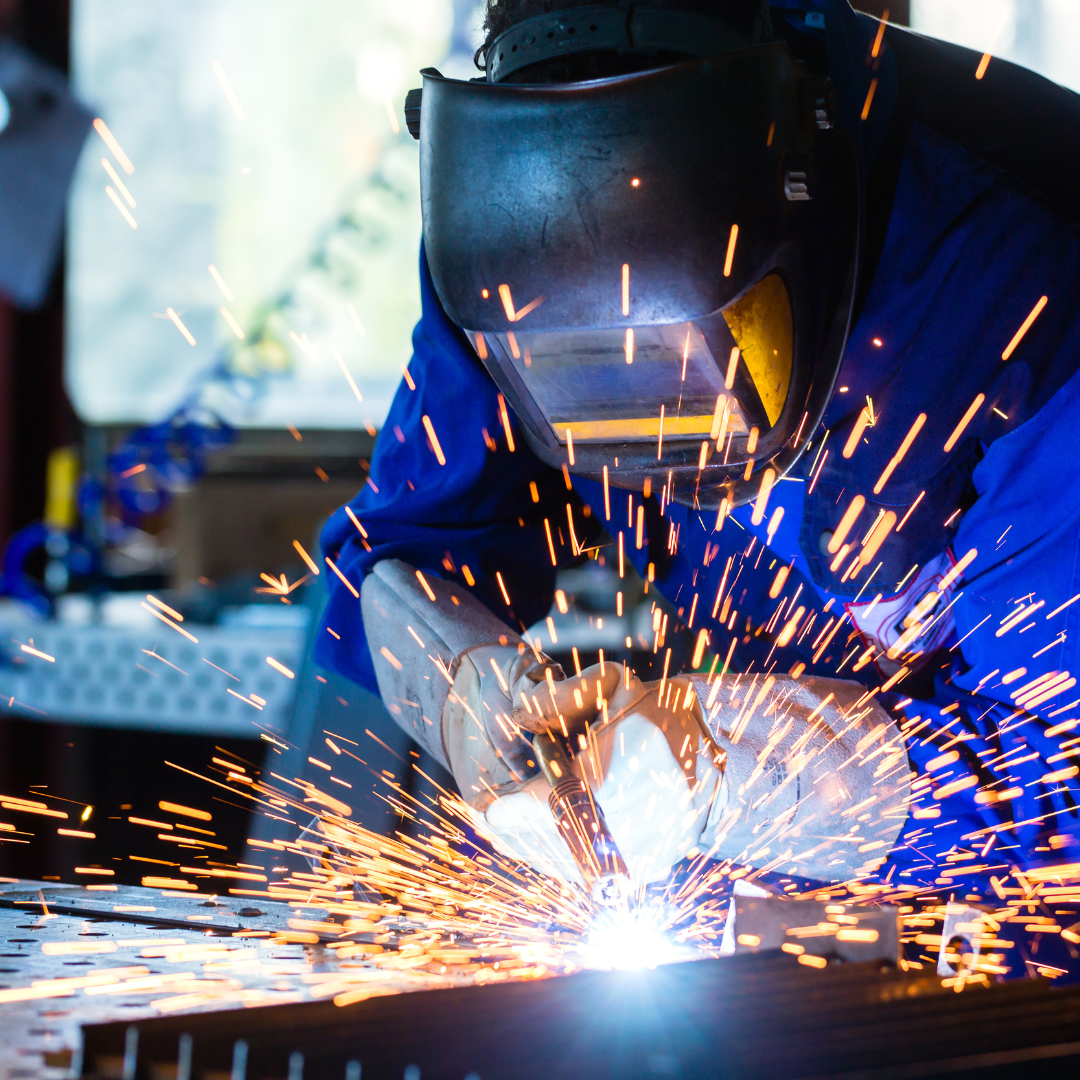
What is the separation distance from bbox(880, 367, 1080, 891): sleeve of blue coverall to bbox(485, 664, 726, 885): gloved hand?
0.22 meters

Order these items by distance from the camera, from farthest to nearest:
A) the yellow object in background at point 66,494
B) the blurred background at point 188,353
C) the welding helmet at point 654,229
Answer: the yellow object in background at point 66,494, the blurred background at point 188,353, the welding helmet at point 654,229

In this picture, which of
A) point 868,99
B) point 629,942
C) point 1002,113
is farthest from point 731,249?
point 629,942

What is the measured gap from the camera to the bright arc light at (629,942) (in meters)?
0.94

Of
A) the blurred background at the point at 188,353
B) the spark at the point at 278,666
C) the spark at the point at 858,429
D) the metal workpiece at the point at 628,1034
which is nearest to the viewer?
the metal workpiece at the point at 628,1034

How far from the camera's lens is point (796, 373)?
981mm

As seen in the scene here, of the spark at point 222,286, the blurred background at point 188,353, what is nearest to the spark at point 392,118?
the blurred background at point 188,353

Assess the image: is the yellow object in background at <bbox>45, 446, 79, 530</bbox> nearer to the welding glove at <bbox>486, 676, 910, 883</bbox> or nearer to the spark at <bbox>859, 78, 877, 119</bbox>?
the welding glove at <bbox>486, 676, 910, 883</bbox>

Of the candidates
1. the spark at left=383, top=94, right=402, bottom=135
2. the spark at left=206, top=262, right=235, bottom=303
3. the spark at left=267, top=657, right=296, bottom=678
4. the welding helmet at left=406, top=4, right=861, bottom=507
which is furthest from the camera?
the spark at left=206, top=262, right=235, bottom=303

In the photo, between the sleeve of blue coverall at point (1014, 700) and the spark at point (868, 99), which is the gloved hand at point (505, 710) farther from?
the spark at point (868, 99)

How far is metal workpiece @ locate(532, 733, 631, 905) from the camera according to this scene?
0.97 metres

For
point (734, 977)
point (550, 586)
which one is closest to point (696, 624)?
point (550, 586)

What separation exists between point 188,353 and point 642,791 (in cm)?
387

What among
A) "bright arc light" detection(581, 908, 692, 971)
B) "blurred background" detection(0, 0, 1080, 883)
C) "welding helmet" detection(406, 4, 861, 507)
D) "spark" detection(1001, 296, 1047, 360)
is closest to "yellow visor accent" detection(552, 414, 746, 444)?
"welding helmet" detection(406, 4, 861, 507)

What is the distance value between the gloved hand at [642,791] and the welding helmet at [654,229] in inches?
11.3
